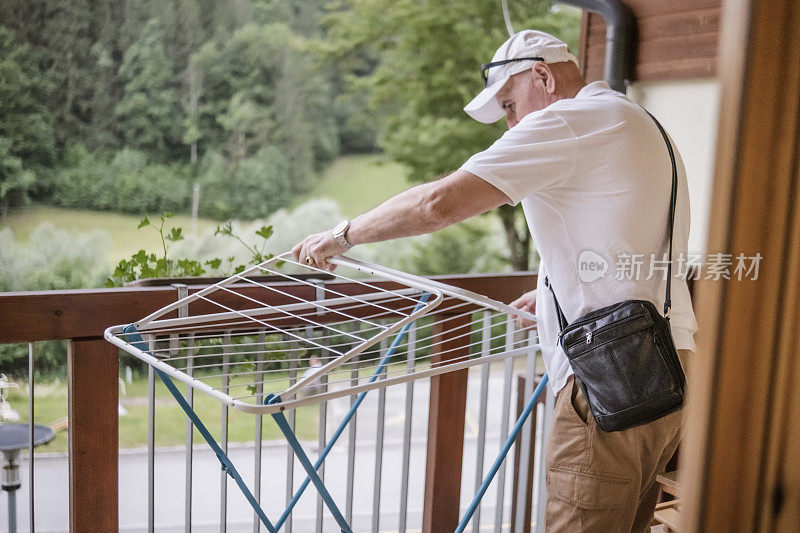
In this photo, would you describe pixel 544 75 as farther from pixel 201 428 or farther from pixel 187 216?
pixel 187 216

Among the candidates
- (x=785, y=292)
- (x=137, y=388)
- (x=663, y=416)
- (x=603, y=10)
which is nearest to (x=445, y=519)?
(x=663, y=416)

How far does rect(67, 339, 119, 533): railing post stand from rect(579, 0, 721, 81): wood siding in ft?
8.39

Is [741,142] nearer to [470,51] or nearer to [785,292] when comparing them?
[785,292]

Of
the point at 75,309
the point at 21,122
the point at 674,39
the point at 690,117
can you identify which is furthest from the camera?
the point at 21,122

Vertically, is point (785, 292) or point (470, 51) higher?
point (470, 51)

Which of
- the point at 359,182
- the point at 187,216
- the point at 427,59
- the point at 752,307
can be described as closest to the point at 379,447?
the point at 752,307

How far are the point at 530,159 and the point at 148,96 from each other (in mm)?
8415

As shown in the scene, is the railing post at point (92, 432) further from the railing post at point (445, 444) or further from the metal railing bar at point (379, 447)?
the railing post at point (445, 444)

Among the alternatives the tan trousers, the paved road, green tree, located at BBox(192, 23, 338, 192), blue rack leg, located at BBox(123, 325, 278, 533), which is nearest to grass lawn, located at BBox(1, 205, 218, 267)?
green tree, located at BBox(192, 23, 338, 192)

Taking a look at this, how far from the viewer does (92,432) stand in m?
1.88

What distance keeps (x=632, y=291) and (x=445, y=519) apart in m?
1.15

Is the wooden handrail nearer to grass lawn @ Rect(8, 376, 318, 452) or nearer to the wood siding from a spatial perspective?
the wood siding

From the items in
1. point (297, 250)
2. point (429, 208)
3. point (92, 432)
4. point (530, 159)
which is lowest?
point (92, 432)

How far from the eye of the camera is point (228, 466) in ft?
5.78
